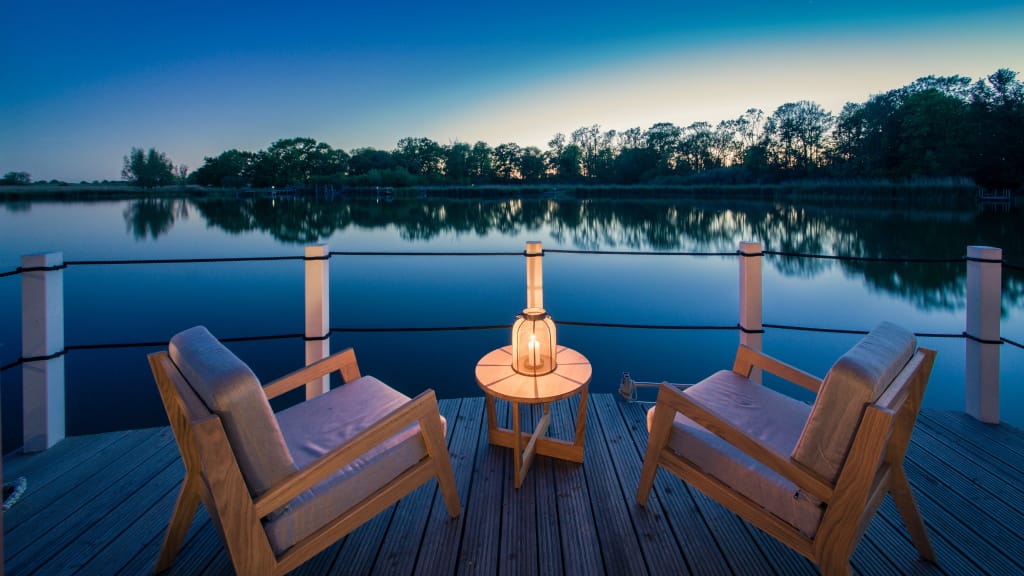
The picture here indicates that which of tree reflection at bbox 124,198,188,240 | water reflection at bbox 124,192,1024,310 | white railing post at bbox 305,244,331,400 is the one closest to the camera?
white railing post at bbox 305,244,331,400

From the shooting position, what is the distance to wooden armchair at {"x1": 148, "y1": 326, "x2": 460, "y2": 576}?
1.05 m

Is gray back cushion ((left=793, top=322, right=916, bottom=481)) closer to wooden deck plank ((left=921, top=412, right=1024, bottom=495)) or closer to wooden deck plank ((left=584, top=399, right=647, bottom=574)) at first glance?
wooden deck plank ((left=584, top=399, right=647, bottom=574))

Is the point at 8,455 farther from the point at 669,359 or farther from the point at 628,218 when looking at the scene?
the point at 628,218

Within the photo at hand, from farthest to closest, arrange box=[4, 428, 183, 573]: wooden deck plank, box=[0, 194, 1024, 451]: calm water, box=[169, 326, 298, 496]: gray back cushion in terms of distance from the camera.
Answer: box=[0, 194, 1024, 451]: calm water, box=[4, 428, 183, 573]: wooden deck plank, box=[169, 326, 298, 496]: gray back cushion

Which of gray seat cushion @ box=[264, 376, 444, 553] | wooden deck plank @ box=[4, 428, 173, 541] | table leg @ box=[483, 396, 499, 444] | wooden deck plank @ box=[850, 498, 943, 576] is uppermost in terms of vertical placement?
gray seat cushion @ box=[264, 376, 444, 553]

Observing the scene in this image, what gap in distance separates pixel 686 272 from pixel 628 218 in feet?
45.0

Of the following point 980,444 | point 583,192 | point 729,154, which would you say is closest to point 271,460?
point 980,444

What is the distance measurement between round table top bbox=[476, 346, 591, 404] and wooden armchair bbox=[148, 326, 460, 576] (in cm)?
37

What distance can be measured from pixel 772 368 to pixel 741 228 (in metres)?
21.6

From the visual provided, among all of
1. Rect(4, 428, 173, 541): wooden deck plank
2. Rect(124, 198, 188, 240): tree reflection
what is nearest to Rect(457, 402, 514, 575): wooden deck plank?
Rect(4, 428, 173, 541): wooden deck plank

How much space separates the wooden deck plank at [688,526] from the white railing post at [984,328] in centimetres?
175

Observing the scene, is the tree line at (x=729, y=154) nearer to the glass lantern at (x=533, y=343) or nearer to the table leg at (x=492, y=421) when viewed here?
the table leg at (x=492, y=421)

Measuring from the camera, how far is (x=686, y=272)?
1377 centimetres

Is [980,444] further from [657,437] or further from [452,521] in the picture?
[452,521]
